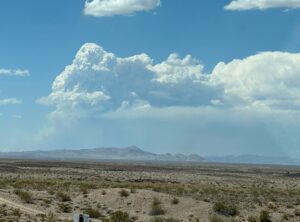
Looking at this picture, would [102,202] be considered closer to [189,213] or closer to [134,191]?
[134,191]

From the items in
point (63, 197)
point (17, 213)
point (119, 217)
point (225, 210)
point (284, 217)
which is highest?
point (63, 197)

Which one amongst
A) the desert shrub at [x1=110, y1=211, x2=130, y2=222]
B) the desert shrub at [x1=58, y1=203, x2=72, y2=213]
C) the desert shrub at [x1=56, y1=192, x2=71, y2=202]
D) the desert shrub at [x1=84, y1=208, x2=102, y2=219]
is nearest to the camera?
the desert shrub at [x1=110, y1=211, x2=130, y2=222]

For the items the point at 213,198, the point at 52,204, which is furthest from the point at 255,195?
the point at 52,204

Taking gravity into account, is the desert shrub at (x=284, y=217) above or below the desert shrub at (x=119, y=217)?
below

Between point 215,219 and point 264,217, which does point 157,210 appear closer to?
point 215,219

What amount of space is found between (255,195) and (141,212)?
15180mm

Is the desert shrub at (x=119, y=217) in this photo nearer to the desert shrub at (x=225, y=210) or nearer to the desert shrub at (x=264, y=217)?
the desert shrub at (x=225, y=210)

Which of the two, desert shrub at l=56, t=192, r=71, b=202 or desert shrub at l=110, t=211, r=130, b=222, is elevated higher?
desert shrub at l=56, t=192, r=71, b=202

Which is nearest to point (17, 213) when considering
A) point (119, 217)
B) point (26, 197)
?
point (119, 217)

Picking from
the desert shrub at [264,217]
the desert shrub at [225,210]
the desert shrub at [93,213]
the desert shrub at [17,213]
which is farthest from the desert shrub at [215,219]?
the desert shrub at [17,213]

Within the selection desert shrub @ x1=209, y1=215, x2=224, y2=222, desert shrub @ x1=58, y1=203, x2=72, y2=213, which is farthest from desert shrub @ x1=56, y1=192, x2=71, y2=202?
desert shrub @ x1=209, y1=215, x2=224, y2=222

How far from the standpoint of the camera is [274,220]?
36.6m

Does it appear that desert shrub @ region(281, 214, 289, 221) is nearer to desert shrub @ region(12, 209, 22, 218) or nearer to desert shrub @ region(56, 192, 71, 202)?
desert shrub @ region(56, 192, 71, 202)

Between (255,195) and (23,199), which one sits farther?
(255,195)
